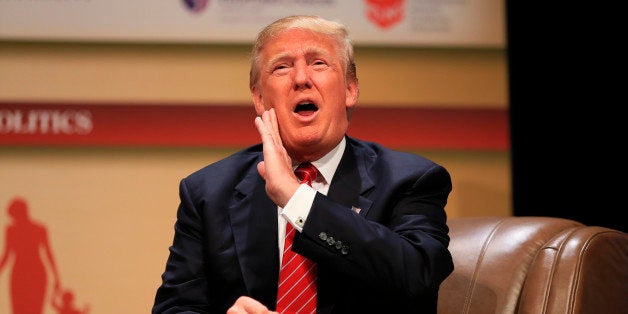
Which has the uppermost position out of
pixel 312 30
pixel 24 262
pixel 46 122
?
pixel 312 30

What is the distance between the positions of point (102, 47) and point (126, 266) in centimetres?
79

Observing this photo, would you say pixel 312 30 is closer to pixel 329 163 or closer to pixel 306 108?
pixel 306 108

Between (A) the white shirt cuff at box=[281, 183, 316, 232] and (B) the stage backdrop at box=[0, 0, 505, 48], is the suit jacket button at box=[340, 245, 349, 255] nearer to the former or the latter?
(A) the white shirt cuff at box=[281, 183, 316, 232]

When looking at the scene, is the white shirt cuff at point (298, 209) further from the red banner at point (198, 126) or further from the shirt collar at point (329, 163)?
the red banner at point (198, 126)

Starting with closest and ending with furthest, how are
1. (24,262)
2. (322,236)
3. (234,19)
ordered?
(322,236)
(24,262)
(234,19)

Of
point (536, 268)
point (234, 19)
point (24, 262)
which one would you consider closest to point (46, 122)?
point (24, 262)

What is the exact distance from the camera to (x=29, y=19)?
8.64 ft

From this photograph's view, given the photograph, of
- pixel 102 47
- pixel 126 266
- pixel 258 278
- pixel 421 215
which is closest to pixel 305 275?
pixel 258 278

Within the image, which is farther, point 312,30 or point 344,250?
point 312,30

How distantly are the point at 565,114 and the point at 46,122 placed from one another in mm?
1872

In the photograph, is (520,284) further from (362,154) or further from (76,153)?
(76,153)

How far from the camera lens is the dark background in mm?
2699

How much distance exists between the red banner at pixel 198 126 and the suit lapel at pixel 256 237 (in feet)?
3.26

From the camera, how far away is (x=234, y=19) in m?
2.70
